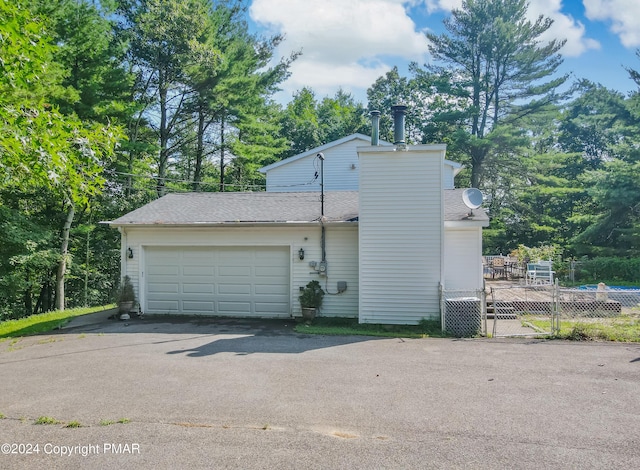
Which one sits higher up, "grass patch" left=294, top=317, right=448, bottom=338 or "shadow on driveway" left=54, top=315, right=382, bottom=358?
"grass patch" left=294, top=317, right=448, bottom=338

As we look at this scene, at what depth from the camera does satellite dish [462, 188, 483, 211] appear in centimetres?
1073

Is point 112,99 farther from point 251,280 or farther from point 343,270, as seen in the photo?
point 343,270

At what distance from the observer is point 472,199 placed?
10828mm

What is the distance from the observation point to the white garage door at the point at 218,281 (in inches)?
470

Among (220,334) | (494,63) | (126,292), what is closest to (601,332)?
(220,334)

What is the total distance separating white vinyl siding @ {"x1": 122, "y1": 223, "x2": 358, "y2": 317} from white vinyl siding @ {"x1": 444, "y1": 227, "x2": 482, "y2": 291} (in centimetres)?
241

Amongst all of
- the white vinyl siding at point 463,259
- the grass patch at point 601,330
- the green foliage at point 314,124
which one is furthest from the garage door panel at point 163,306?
the green foliage at point 314,124

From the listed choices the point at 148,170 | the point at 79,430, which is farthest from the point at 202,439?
the point at 148,170

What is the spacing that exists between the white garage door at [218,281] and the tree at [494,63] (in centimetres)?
1995

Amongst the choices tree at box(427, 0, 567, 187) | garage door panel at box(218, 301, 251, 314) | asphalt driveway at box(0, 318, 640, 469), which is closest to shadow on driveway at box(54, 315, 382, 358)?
asphalt driveway at box(0, 318, 640, 469)

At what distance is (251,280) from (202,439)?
7962 mm

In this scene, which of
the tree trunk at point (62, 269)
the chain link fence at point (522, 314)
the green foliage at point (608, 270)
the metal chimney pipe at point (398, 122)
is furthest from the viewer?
the green foliage at point (608, 270)

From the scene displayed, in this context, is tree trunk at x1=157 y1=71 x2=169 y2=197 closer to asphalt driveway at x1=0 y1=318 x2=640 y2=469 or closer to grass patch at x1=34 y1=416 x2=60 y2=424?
asphalt driveway at x1=0 y1=318 x2=640 y2=469

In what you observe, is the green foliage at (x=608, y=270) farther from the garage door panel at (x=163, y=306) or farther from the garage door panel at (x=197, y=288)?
the garage door panel at (x=163, y=306)
